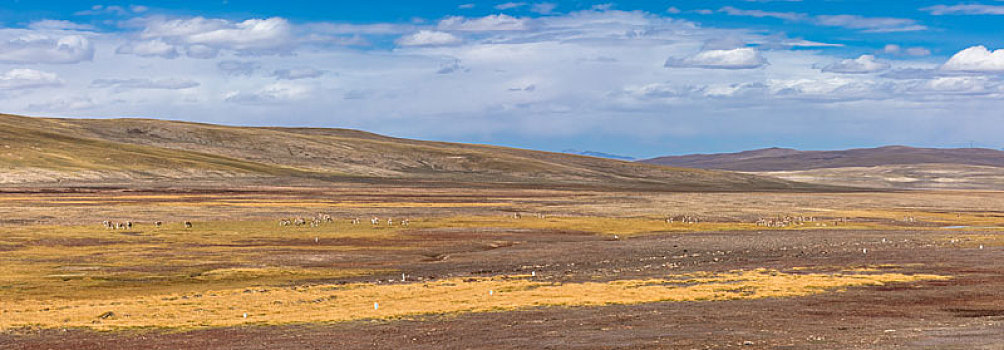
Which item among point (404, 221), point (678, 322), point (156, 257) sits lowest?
point (678, 322)

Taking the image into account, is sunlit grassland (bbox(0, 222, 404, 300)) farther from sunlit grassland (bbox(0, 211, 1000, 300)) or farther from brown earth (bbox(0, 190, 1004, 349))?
brown earth (bbox(0, 190, 1004, 349))

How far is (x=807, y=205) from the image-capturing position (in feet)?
449

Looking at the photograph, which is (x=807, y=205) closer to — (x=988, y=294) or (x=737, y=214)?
(x=737, y=214)

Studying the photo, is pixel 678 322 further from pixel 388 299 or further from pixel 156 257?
pixel 156 257

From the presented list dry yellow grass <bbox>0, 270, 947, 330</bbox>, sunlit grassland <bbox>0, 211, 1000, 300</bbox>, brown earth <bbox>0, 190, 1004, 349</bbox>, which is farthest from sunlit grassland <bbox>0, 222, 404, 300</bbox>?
brown earth <bbox>0, 190, 1004, 349</bbox>

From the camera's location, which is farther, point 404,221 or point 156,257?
point 404,221

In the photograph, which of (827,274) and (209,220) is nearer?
(827,274)

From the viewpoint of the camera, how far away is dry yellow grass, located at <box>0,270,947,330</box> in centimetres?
3728

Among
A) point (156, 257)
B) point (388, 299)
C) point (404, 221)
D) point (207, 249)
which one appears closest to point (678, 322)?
point (388, 299)

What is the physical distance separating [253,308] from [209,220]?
53.2 metres

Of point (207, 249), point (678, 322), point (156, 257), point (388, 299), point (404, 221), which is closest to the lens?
point (678, 322)

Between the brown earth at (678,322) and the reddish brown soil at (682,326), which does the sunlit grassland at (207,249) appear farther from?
the reddish brown soil at (682,326)

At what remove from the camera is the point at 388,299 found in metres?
42.4

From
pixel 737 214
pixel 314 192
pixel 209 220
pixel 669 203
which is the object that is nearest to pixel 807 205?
pixel 669 203
